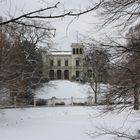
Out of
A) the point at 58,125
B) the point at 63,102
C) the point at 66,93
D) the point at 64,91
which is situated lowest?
the point at 58,125

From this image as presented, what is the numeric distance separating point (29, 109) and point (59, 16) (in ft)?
119

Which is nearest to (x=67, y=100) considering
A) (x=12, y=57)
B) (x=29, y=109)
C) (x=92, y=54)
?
(x=29, y=109)

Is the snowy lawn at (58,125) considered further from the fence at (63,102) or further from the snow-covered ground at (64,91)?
the snow-covered ground at (64,91)

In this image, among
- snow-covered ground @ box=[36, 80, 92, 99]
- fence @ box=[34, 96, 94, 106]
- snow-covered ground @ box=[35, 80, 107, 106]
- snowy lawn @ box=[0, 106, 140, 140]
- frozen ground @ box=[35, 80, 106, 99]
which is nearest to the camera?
snowy lawn @ box=[0, 106, 140, 140]

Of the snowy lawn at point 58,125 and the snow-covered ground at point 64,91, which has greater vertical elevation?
the snow-covered ground at point 64,91

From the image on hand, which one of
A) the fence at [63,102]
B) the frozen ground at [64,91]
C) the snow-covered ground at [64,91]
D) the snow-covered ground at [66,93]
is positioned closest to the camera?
the fence at [63,102]

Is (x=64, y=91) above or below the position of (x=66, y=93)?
above

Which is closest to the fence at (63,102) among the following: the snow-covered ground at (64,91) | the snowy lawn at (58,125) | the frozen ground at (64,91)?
the frozen ground at (64,91)

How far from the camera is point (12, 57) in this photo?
28.8 m

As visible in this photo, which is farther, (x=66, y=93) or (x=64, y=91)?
(x=64, y=91)

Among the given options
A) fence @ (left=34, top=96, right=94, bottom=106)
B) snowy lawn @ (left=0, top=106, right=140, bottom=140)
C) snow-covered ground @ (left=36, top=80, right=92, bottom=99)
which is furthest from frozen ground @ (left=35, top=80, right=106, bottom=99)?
snowy lawn @ (left=0, top=106, right=140, bottom=140)

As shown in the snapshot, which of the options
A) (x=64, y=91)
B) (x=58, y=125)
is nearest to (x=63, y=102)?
(x=64, y=91)

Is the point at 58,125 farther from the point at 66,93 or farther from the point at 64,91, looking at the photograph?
the point at 64,91

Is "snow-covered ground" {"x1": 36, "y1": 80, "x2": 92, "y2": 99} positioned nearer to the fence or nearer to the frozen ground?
the frozen ground
